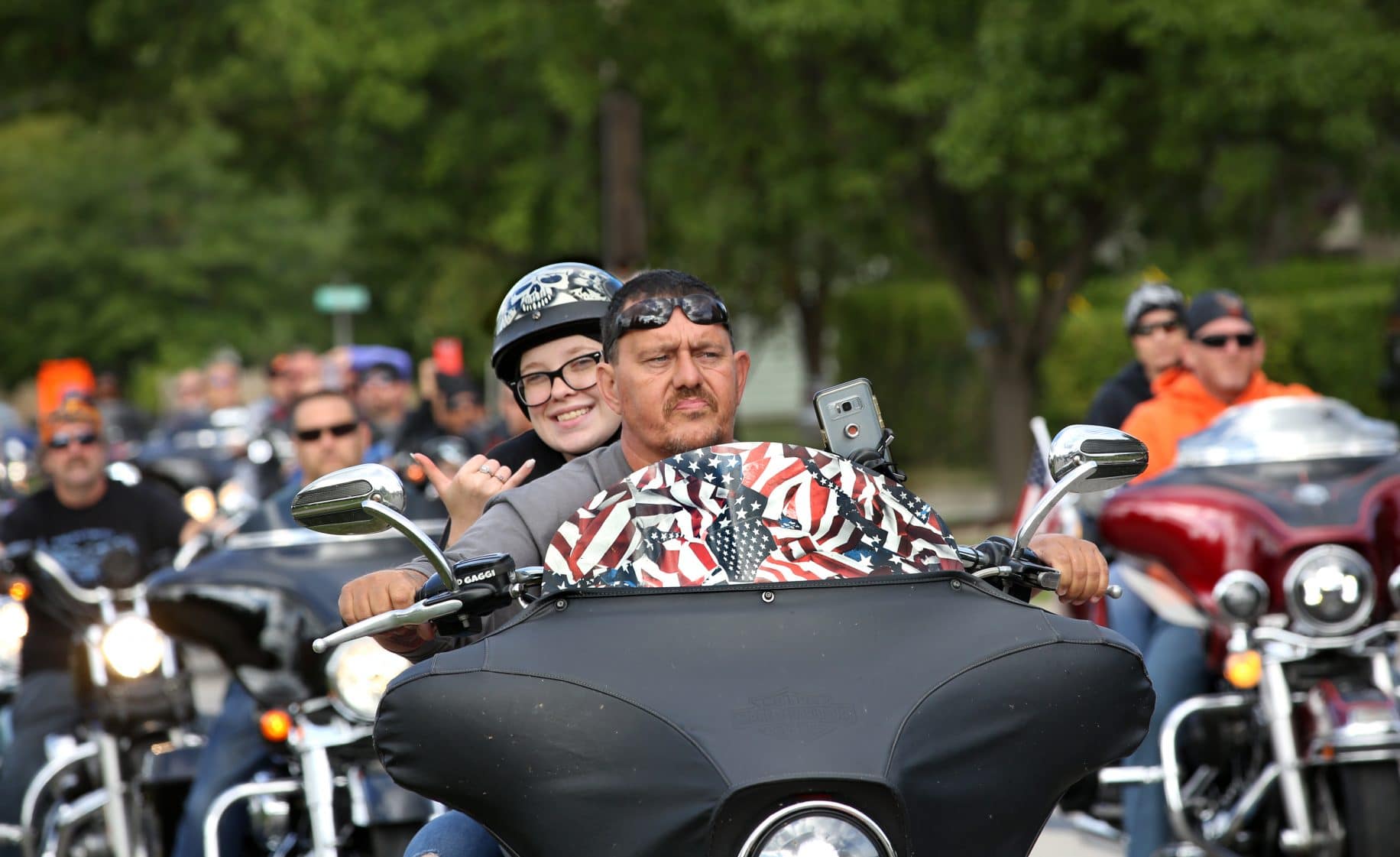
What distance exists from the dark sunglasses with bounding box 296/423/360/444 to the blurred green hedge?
13251 mm

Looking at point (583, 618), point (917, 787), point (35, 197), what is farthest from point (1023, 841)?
point (35, 197)

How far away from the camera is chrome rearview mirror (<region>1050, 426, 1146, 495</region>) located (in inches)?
132

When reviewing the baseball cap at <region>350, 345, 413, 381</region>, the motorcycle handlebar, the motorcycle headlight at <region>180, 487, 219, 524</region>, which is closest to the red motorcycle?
the motorcycle handlebar

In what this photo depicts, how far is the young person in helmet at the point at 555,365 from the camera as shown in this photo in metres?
4.59

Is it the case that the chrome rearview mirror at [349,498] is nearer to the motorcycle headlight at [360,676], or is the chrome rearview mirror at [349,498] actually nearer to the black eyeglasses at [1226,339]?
the motorcycle headlight at [360,676]

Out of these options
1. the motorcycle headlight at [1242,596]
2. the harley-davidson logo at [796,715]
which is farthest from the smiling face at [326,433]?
the harley-davidson logo at [796,715]

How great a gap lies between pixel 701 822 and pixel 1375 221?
1653cm

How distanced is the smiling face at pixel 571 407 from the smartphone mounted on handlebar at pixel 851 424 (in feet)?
3.04

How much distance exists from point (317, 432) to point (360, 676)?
1452mm

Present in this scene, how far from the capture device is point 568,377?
459cm

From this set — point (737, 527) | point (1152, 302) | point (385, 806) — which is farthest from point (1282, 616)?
point (737, 527)

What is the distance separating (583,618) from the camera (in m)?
2.96

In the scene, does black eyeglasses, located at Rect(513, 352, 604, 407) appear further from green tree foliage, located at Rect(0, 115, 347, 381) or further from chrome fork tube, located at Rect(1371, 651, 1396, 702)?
green tree foliage, located at Rect(0, 115, 347, 381)

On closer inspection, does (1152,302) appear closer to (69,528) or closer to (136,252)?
(69,528)
